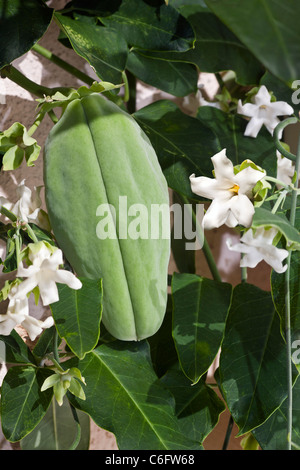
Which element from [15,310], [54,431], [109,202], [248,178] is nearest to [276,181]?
[248,178]

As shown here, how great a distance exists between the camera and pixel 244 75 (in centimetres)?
64

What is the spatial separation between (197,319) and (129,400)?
11 cm

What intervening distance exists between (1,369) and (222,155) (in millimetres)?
436

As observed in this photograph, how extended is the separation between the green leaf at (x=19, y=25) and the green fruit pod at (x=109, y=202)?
68 millimetres

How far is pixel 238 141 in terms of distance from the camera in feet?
2.04

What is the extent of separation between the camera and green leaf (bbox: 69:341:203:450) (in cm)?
53

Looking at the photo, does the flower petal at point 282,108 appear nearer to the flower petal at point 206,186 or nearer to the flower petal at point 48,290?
the flower petal at point 206,186

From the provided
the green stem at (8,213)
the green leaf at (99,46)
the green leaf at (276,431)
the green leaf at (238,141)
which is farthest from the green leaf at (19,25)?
the green leaf at (276,431)

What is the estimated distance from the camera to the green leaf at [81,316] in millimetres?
460

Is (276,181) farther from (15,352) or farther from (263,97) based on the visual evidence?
(15,352)

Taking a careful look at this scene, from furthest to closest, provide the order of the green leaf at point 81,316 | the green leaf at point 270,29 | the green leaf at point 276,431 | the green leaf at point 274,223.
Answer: the green leaf at point 276,431 → the green leaf at point 81,316 → the green leaf at point 274,223 → the green leaf at point 270,29

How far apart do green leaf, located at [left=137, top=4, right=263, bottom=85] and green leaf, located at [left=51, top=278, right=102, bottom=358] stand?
0.31 m

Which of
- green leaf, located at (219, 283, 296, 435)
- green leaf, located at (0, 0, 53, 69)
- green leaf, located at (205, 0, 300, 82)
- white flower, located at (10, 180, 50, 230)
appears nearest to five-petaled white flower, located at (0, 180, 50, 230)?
white flower, located at (10, 180, 50, 230)
